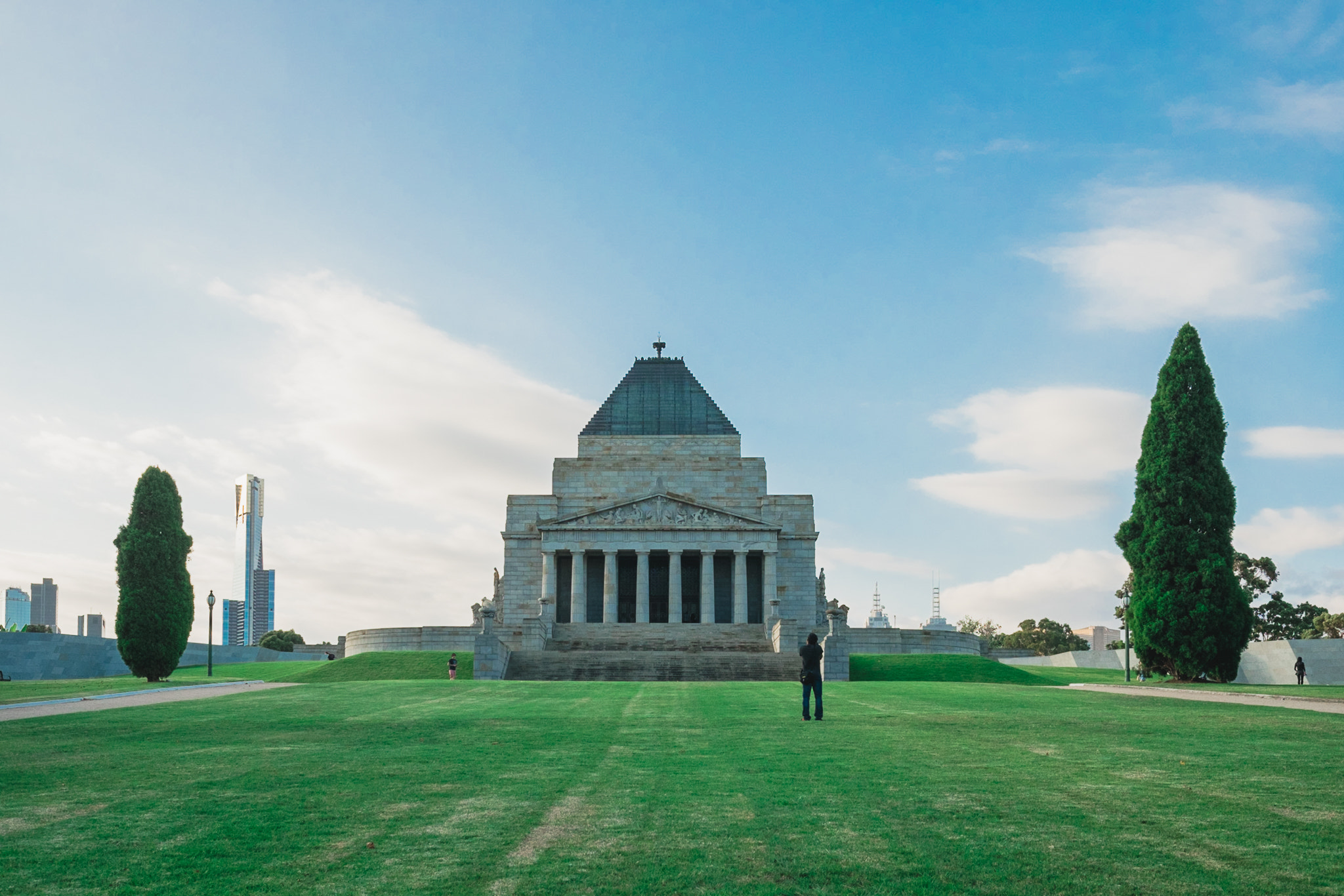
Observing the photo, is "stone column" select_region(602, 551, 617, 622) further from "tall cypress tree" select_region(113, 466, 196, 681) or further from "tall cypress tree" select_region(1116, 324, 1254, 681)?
"tall cypress tree" select_region(1116, 324, 1254, 681)

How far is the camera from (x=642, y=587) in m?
72.7

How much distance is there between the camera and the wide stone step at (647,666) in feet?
157

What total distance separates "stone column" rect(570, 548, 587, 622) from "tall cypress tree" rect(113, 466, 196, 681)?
1092 inches

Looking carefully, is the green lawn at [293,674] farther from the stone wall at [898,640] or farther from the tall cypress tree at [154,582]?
the stone wall at [898,640]

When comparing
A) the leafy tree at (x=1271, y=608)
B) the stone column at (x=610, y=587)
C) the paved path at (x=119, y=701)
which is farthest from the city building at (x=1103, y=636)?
the paved path at (x=119, y=701)

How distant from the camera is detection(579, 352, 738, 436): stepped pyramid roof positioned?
84875 mm

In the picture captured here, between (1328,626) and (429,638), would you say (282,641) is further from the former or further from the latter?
(1328,626)

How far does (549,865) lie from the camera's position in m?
8.29

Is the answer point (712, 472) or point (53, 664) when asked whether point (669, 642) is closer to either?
point (712, 472)

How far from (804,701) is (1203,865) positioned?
12570 millimetres

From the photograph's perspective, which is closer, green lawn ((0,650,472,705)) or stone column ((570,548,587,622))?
green lawn ((0,650,472,705))

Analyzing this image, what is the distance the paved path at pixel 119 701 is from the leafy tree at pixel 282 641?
202 ft

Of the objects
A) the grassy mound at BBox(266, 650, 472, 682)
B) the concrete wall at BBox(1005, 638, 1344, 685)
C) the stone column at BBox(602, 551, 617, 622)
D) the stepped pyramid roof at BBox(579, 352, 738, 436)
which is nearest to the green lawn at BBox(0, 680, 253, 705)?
the grassy mound at BBox(266, 650, 472, 682)

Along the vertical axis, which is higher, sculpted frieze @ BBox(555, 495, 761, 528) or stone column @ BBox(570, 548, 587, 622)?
sculpted frieze @ BBox(555, 495, 761, 528)
